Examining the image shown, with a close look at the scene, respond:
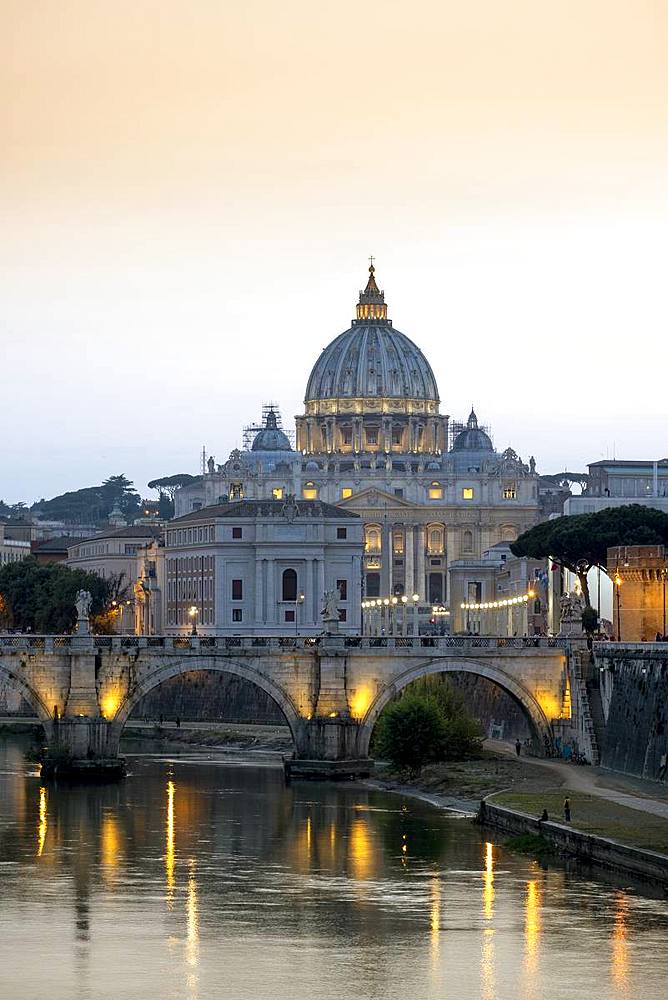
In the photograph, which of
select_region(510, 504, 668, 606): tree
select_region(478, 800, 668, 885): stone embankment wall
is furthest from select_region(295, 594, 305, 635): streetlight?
select_region(478, 800, 668, 885): stone embankment wall

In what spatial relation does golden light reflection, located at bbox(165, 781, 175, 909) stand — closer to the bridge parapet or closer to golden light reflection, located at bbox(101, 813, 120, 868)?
golden light reflection, located at bbox(101, 813, 120, 868)

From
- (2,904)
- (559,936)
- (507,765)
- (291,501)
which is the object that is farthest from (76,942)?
(291,501)

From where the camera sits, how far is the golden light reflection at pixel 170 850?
63000mm

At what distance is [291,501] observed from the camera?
170 m

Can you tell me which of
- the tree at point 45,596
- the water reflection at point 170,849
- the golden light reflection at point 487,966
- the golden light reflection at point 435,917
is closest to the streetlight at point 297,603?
the tree at point 45,596

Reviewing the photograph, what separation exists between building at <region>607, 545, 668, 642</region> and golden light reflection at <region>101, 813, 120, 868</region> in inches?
1096

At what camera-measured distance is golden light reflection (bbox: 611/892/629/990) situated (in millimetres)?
51812

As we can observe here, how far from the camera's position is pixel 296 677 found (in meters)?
93.2

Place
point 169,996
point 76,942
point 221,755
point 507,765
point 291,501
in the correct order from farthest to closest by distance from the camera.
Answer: point 291,501
point 221,755
point 507,765
point 76,942
point 169,996

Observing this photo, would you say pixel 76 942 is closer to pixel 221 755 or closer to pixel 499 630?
pixel 221 755

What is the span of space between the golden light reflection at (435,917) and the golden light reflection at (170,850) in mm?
6038

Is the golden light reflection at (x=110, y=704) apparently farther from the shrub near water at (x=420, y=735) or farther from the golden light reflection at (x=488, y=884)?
the golden light reflection at (x=488, y=884)

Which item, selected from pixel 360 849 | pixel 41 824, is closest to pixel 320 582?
pixel 41 824

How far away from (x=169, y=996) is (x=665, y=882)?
14.5 m
